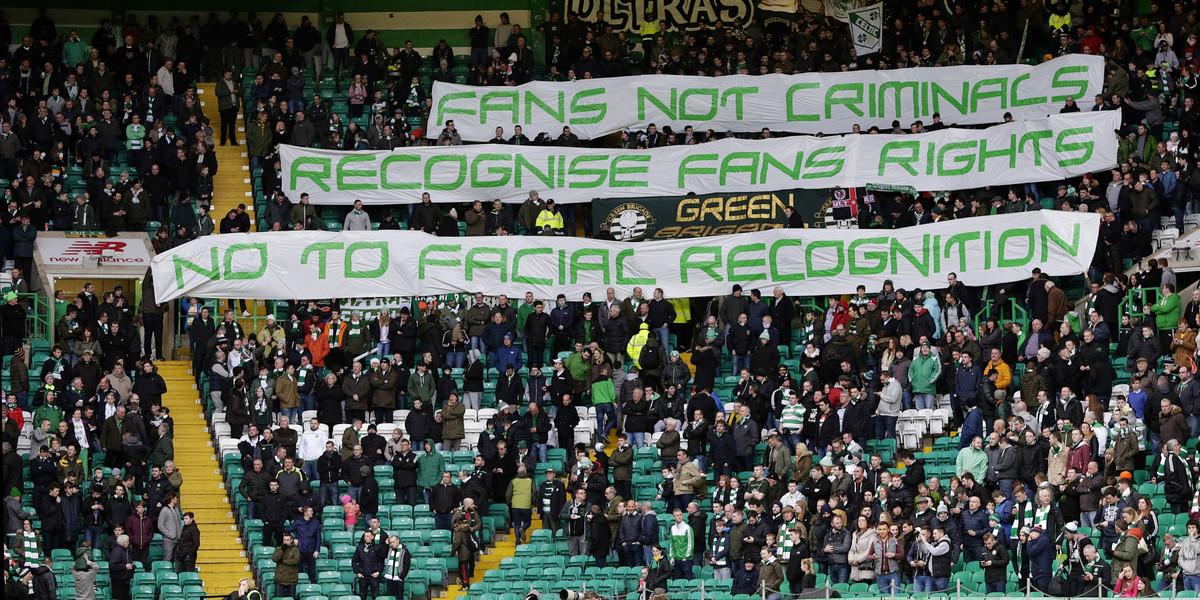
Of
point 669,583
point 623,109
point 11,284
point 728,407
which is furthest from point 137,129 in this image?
point 669,583

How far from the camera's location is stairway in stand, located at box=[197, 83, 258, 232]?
2897 centimetres

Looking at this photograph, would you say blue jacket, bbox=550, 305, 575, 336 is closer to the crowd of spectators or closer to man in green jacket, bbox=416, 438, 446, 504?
man in green jacket, bbox=416, 438, 446, 504

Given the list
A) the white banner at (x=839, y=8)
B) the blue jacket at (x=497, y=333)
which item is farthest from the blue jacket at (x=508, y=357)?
the white banner at (x=839, y=8)

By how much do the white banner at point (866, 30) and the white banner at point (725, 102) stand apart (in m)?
0.48

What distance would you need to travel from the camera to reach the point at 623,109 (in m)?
30.0

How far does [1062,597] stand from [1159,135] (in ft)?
42.5

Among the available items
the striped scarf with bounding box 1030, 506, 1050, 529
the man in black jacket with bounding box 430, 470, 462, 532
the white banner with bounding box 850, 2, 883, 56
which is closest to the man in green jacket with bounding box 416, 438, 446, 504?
the man in black jacket with bounding box 430, 470, 462, 532

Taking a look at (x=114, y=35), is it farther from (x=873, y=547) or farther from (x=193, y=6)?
(x=873, y=547)

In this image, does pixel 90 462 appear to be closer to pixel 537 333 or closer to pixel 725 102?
pixel 537 333

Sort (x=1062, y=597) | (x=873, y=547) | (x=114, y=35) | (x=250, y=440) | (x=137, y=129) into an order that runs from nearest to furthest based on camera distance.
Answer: (x=1062, y=597), (x=873, y=547), (x=250, y=440), (x=137, y=129), (x=114, y=35)

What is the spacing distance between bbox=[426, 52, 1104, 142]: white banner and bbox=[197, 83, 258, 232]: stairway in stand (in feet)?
11.1

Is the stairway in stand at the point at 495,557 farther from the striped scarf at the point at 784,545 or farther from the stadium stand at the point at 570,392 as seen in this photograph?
the striped scarf at the point at 784,545

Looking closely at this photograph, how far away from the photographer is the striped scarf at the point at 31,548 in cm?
1875

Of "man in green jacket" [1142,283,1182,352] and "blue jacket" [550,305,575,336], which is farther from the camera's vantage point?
"blue jacket" [550,305,575,336]
